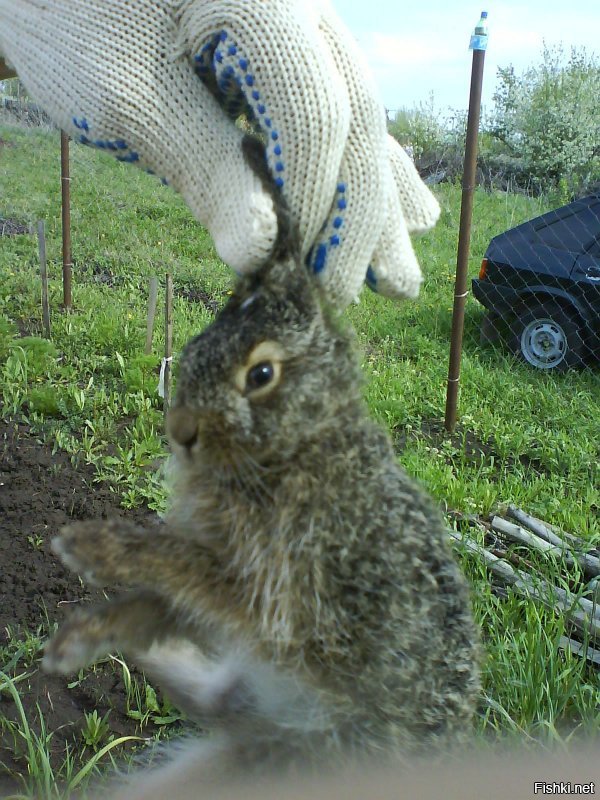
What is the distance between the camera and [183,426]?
61.7 inches

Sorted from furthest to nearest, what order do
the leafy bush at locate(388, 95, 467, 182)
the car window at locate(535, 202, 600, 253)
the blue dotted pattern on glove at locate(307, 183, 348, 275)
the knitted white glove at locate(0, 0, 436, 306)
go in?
the leafy bush at locate(388, 95, 467, 182)
the car window at locate(535, 202, 600, 253)
the blue dotted pattern on glove at locate(307, 183, 348, 275)
the knitted white glove at locate(0, 0, 436, 306)

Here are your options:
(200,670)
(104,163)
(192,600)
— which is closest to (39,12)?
(192,600)

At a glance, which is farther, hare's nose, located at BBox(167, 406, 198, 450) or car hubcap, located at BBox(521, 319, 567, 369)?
car hubcap, located at BBox(521, 319, 567, 369)

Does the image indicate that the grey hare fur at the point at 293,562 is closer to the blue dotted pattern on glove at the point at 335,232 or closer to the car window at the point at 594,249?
the blue dotted pattern on glove at the point at 335,232

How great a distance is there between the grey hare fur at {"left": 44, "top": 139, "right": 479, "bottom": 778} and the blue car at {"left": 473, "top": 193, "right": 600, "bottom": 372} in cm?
544

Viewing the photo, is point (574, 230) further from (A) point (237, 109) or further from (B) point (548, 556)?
(A) point (237, 109)

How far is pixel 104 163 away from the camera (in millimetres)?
11555

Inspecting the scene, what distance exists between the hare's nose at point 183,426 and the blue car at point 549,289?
5.86m

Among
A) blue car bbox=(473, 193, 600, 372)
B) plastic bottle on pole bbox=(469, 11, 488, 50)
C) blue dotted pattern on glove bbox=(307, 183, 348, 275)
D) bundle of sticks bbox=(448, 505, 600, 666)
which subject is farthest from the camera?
blue car bbox=(473, 193, 600, 372)

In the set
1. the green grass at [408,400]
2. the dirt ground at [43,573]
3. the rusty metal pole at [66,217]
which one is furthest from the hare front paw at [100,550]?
the rusty metal pole at [66,217]

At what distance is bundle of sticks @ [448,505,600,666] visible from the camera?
10.6 feet

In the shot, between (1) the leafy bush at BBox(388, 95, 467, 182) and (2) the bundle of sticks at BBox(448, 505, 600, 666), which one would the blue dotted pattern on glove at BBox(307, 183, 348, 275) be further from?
(1) the leafy bush at BBox(388, 95, 467, 182)

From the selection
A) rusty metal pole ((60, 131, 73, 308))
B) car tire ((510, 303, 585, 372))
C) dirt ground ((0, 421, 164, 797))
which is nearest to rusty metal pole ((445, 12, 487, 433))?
car tire ((510, 303, 585, 372))

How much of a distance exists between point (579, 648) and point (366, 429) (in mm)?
1926
